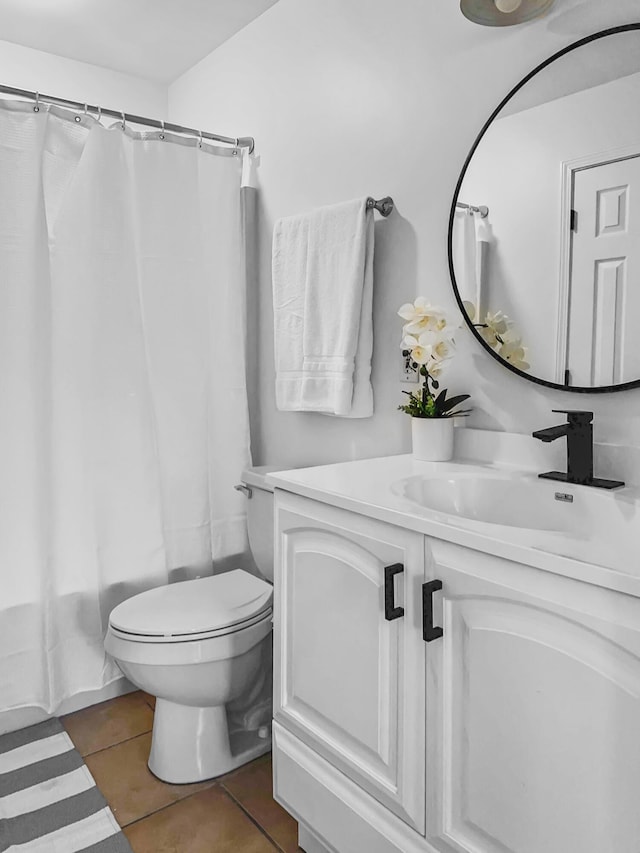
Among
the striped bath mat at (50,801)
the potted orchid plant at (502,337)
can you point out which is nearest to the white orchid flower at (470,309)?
the potted orchid plant at (502,337)

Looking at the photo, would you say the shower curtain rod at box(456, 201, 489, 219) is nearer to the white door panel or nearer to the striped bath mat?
the white door panel

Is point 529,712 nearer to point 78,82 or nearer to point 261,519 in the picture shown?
point 261,519

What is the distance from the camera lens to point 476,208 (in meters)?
1.55

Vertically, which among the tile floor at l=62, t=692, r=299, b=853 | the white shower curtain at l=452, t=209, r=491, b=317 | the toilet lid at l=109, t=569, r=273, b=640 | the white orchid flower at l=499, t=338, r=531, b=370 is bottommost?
the tile floor at l=62, t=692, r=299, b=853

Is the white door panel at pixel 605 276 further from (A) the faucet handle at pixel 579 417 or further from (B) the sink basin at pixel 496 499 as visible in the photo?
(B) the sink basin at pixel 496 499

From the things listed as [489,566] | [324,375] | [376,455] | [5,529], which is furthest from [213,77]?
[489,566]

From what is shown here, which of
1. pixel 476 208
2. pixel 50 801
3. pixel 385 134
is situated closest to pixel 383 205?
pixel 385 134

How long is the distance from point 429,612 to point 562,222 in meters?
0.87

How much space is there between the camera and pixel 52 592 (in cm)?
201

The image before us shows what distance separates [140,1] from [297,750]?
7.70 ft

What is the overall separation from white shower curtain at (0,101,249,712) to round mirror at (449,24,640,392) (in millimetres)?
1031

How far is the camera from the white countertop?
854mm

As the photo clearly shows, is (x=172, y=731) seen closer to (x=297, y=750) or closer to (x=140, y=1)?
(x=297, y=750)

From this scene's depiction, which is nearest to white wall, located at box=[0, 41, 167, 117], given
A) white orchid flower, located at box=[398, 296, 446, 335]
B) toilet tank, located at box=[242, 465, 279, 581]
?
toilet tank, located at box=[242, 465, 279, 581]
